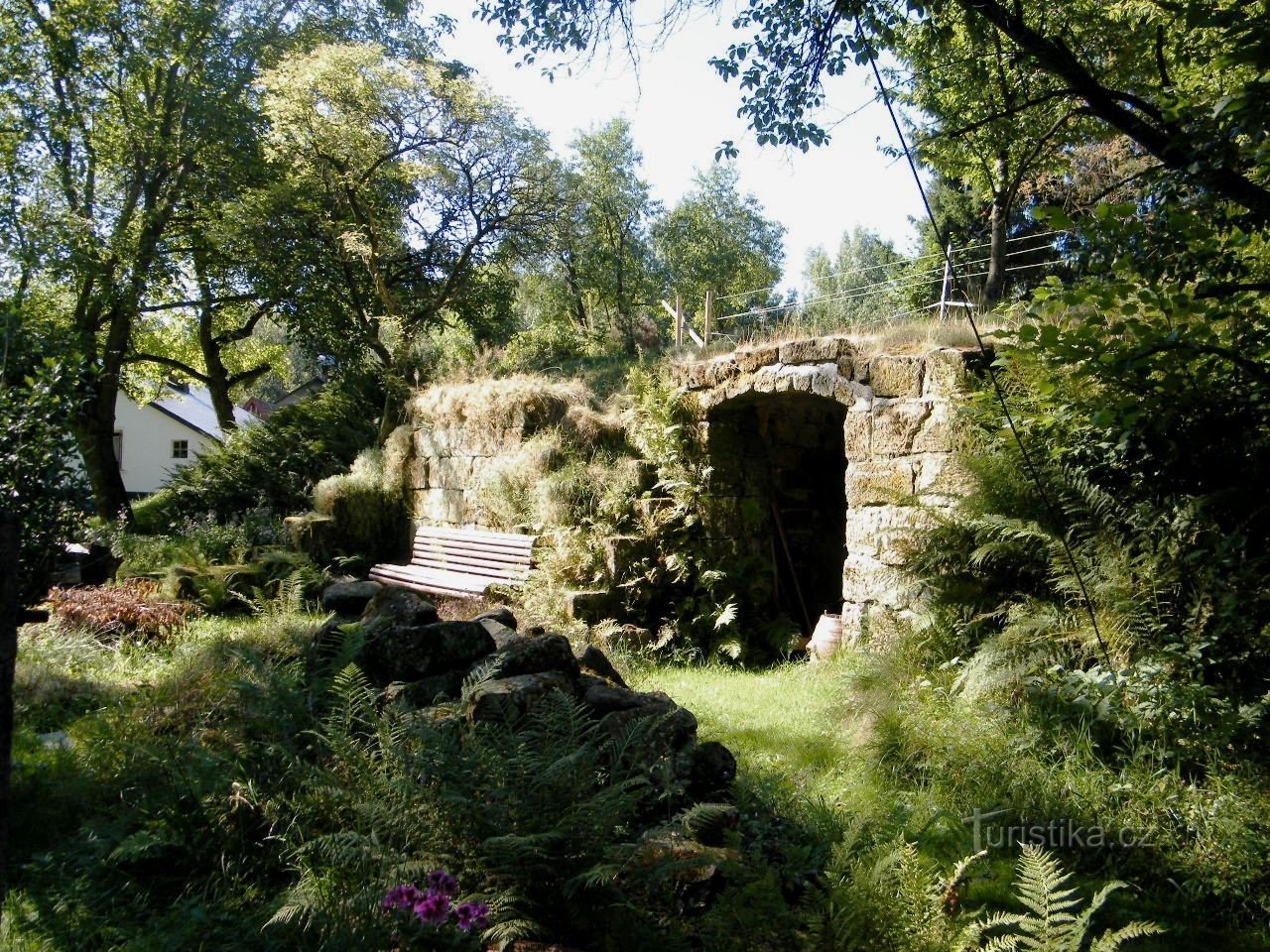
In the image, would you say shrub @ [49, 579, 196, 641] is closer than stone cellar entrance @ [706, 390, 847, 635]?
Yes

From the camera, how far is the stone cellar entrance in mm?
7922

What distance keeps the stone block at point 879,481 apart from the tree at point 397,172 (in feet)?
25.5

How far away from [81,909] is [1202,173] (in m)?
4.63

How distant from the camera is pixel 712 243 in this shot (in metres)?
31.5

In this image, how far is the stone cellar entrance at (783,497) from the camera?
26.0ft

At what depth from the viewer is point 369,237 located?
12.8m

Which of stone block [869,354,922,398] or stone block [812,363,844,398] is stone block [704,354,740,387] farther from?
stone block [869,354,922,398]

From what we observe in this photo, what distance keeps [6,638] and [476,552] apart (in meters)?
6.40

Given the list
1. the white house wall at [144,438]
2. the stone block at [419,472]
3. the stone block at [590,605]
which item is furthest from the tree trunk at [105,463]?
the white house wall at [144,438]

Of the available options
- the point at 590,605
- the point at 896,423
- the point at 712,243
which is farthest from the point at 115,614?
the point at 712,243

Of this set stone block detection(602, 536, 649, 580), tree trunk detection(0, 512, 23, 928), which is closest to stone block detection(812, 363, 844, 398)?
stone block detection(602, 536, 649, 580)

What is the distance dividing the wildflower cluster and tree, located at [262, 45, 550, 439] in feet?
34.2

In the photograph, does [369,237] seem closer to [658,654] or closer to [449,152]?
[449,152]

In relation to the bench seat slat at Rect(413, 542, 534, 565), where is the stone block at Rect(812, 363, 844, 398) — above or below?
above
